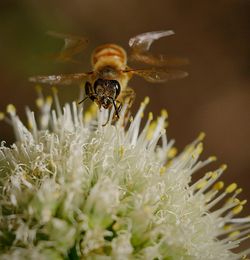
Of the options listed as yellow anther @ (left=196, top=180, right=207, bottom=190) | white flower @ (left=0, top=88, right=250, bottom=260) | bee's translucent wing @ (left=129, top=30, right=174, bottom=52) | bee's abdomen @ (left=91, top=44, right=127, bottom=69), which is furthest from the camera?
bee's translucent wing @ (left=129, top=30, right=174, bottom=52)

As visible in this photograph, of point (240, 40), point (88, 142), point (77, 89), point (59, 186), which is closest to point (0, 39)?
point (77, 89)

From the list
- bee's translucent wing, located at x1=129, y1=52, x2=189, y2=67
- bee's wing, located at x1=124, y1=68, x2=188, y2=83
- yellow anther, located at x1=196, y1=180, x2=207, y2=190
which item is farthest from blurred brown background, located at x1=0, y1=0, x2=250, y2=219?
yellow anther, located at x1=196, y1=180, x2=207, y2=190

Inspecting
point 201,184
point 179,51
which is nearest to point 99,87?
point 201,184

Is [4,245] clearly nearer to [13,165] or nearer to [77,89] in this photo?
[13,165]

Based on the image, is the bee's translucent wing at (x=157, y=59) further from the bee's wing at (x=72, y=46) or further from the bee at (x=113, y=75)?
the bee's wing at (x=72, y=46)

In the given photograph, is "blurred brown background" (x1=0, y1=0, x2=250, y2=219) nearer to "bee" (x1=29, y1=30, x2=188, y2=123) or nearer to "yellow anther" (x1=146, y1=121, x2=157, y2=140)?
"bee" (x1=29, y1=30, x2=188, y2=123)

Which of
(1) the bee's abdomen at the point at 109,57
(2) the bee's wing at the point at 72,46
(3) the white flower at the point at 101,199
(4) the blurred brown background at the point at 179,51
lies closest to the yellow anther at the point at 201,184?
(3) the white flower at the point at 101,199
